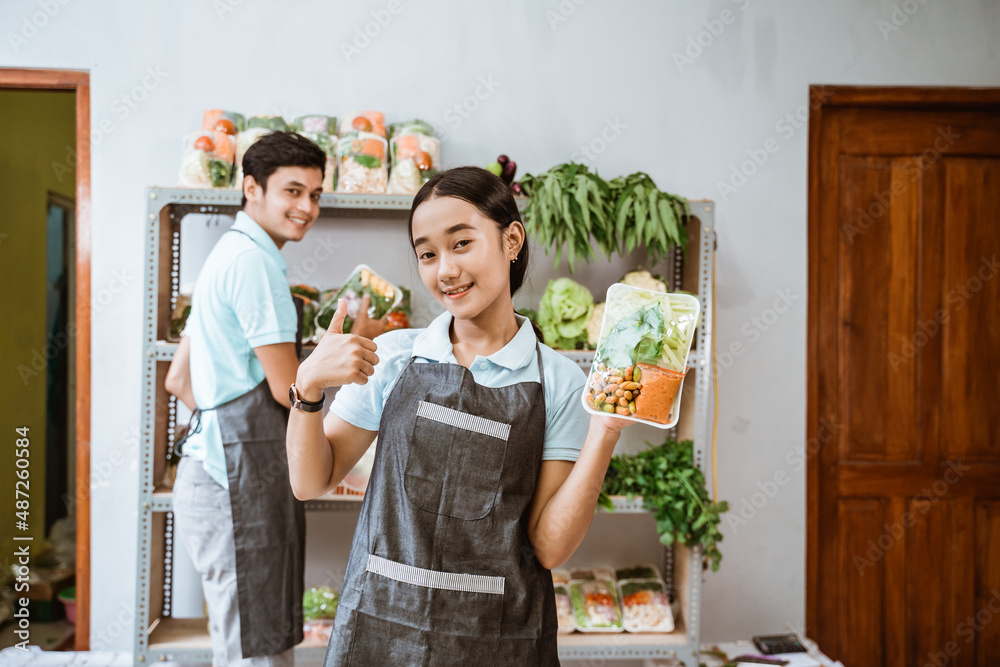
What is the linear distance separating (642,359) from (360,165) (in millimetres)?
1527

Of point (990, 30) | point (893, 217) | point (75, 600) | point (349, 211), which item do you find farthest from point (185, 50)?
point (990, 30)

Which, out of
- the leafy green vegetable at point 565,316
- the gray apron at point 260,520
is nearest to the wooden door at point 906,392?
the leafy green vegetable at point 565,316

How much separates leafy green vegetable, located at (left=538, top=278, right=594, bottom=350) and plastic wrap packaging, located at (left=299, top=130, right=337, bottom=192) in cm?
87

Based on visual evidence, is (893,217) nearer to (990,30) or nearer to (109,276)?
(990,30)

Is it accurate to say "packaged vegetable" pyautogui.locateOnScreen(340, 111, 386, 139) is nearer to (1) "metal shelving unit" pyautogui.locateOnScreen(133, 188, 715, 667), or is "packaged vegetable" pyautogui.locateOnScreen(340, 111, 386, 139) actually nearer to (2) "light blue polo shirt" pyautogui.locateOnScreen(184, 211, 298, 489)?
(1) "metal shelving unit" pyautogui.locateOnScreen(133, 188, 715, 667)

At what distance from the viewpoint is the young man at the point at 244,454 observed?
1.80 m

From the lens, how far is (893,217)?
2717 millimetres

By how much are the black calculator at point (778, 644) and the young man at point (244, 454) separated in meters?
1.82

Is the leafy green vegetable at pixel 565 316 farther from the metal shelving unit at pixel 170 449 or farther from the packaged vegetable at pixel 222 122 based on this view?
the packaged vegetable at pixel 222 122

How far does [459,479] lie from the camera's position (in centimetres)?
108

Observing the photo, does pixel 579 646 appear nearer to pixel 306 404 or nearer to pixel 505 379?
pixel 505 379

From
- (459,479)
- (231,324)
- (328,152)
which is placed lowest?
(459,479)

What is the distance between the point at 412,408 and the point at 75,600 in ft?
7.79

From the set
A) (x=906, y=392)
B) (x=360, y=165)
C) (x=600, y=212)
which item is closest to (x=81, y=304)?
(x=360, y=165)
